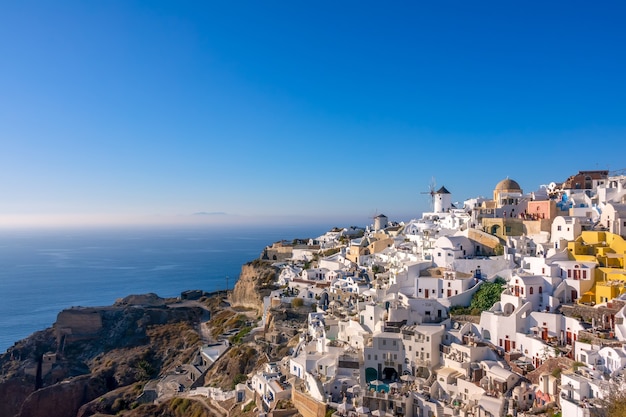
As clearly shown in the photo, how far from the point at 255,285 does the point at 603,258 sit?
96.6 ft

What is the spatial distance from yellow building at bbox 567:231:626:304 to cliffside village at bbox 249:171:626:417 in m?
0.05

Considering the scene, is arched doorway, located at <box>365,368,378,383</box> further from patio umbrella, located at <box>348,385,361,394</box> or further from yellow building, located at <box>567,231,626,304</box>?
yellow building, located at <box>567,231,626,304</box>

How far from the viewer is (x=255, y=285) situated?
1731 inches

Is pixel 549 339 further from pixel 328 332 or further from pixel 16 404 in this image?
pixel 16 404

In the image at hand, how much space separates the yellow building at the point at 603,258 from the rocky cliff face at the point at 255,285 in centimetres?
2459

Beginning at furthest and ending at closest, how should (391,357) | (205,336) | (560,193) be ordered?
(205,336) → (560,193) → (391,357)

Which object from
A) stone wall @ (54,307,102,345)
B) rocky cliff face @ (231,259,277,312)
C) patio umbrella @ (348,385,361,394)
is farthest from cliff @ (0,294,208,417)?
patio umbrella @ (348,385,361,394)

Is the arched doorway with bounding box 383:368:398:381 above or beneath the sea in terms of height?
above

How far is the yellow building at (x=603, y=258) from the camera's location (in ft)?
63.9

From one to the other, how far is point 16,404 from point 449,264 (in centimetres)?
3630

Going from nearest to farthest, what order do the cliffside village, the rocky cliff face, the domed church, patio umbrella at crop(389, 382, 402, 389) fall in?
the cliffside village
patio umbrella at crop(389, 382, 402, 389)
the domed church
the rocky cliff face

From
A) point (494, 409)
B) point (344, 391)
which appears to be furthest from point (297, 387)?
point (494, 409)

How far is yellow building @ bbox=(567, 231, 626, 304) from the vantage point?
63.9ft

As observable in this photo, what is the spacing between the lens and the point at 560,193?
30.9m
